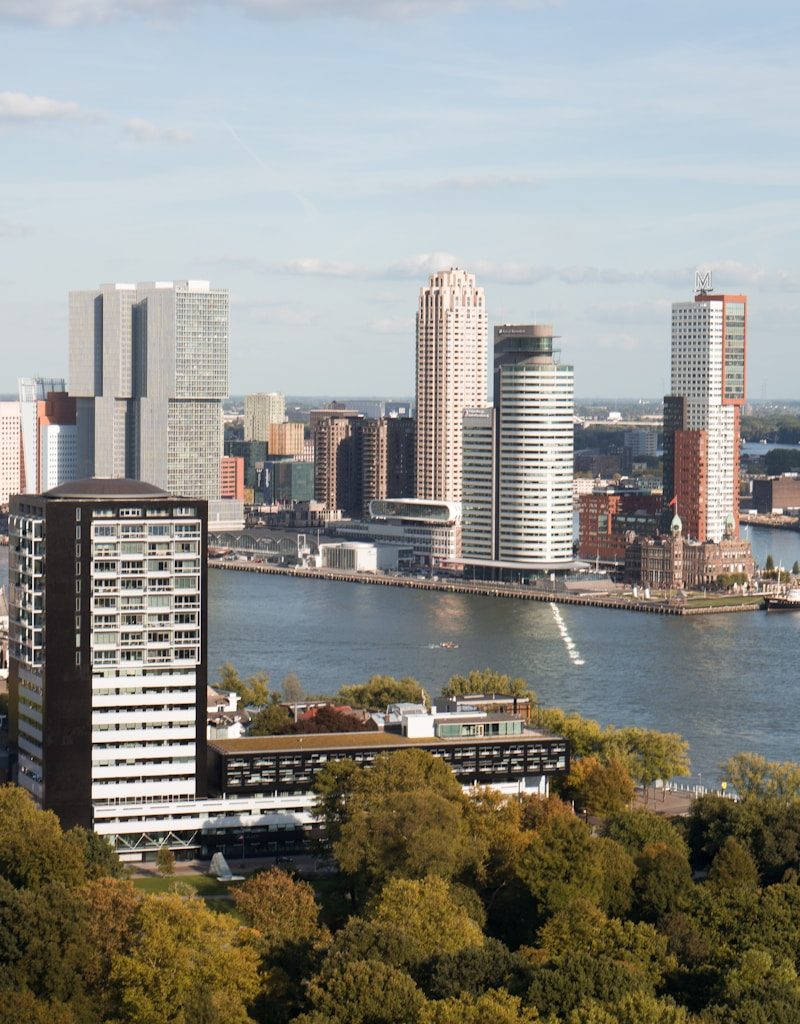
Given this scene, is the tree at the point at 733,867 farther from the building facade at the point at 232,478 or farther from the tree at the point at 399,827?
the building facade at the point at 232,478

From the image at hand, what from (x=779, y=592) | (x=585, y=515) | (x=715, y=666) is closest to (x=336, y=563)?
(x=585, y=515)

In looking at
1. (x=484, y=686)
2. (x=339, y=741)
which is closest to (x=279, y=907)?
(x=339, y=741)

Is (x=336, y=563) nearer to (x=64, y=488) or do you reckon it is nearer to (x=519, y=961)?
(x=64, y=488)

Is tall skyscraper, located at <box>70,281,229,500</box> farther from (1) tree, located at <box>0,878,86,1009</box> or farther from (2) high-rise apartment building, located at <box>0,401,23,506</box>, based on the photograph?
(1) tree, located at <box>0,878,86,1009</box>

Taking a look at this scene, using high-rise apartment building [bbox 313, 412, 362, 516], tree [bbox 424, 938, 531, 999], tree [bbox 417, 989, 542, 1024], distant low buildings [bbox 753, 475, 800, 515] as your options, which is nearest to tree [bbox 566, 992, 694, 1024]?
tree [bbox 417, 989, 542, 1024]

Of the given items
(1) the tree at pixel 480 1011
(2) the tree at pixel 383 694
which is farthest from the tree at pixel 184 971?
(2) the tree at pixel 383 694
